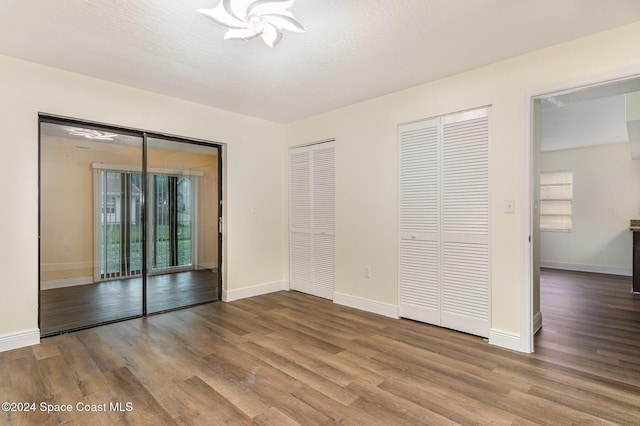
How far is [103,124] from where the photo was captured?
3.42 metres

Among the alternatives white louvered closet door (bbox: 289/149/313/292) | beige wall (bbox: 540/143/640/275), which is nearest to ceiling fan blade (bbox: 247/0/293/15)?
white louvered closet door (bbox: 289/149/313/292)

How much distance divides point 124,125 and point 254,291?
2.72m

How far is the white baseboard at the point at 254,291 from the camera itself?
442 cm

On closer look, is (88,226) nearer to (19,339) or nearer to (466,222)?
(19,339)

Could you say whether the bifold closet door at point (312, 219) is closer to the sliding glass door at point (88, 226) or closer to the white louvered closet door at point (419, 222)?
the white louvered closet door at point (419, 222)

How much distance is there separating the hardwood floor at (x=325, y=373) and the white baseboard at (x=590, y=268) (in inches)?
134

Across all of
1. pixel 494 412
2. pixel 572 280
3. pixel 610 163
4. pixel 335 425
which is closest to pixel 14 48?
pixel 335 425

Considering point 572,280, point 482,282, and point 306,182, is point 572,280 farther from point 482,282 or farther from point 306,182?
point 306,182

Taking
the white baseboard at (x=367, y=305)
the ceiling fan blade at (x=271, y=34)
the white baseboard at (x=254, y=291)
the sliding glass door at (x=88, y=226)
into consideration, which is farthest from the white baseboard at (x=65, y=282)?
the ceiling fan blade at (x=271, y=34)

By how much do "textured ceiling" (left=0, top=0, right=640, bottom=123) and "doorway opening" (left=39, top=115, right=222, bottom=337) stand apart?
77 cm

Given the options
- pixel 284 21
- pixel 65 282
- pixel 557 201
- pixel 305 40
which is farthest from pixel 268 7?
pixel 557 201

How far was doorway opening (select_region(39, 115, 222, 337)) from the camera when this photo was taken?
10.7ft

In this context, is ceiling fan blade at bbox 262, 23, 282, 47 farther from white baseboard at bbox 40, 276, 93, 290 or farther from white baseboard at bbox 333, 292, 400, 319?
white baseboard at bbox 40, 276, 93, 290

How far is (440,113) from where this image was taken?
333 cm
